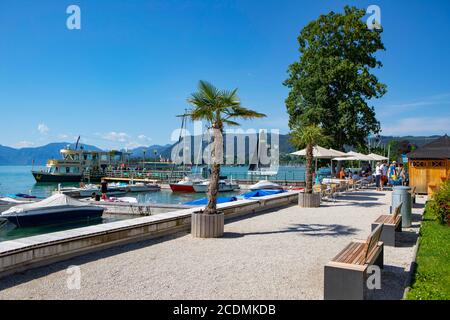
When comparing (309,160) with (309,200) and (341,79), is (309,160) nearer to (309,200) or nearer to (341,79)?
(309,200)

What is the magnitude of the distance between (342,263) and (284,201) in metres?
12.2

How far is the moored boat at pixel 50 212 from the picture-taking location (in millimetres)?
17672

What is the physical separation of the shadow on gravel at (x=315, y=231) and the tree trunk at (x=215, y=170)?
86 centimetres

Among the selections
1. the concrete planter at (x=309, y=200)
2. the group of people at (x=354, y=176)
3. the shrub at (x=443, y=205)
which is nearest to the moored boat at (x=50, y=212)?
the concrete planter at (x=309, y=200)

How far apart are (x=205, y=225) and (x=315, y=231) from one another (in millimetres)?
3291

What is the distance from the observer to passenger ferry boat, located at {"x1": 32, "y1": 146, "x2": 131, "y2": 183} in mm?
73438

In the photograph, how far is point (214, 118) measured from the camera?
1005 cm

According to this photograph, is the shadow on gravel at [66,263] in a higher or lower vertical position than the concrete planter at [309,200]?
lower

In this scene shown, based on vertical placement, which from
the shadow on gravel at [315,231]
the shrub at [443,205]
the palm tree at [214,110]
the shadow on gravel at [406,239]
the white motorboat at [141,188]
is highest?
the palm tree at [214,110]

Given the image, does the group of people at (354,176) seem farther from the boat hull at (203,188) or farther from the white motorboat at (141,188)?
the white motorboat at (141,188)

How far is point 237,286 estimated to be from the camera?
5473mm

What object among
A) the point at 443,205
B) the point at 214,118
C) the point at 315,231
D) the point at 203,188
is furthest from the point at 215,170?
the point at 203,188

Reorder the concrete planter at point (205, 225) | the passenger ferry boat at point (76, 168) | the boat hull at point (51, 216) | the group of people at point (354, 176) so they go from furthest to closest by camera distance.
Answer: the passenger ferry boat at point (76, 168) < the group of people at point (354, 176) < the boat hull at point (51, 216) < the concrete planter at point (205, 225)
